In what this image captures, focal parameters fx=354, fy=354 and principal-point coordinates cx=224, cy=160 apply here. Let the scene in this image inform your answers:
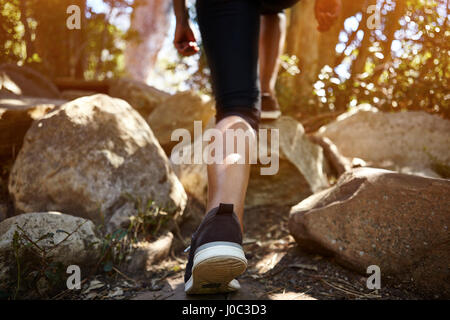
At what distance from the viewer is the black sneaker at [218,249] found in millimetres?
1260

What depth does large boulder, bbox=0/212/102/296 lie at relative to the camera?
158cm

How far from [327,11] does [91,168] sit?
163 cm

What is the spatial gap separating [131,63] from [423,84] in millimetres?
6089

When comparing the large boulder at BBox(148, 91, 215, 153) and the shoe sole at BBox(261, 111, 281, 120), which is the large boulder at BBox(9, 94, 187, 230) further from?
the large boulder at BBox(148, 91, 215, 153)

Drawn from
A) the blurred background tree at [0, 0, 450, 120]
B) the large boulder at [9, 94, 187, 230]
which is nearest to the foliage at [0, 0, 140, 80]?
the blurred background tree at [0, 0, 450, 120]

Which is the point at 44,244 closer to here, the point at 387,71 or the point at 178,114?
the point at 178,114

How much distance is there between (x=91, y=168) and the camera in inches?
84.4

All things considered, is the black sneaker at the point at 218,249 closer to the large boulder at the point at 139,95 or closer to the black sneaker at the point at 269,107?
the black sneaker at the point at 269,107

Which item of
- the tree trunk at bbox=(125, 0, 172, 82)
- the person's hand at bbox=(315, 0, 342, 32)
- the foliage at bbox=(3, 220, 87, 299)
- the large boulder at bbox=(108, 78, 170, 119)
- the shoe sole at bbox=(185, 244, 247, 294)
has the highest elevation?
the tree trunk at bbox=(125, 0, 172, 82)

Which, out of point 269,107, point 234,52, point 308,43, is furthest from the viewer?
point 308,43

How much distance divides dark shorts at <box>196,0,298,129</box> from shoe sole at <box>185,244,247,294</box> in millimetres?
596

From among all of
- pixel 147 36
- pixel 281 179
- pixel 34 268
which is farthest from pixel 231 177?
pixel 147 36
